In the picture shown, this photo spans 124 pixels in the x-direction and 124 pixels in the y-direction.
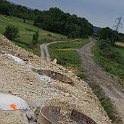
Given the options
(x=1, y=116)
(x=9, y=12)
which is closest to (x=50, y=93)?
(x=1, y=116)

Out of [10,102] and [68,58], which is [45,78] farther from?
[68,58]

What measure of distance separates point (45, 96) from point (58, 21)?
101m

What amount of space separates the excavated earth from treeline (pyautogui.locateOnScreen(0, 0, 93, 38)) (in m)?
82.0

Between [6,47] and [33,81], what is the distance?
1189 cm

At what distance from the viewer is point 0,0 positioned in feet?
397

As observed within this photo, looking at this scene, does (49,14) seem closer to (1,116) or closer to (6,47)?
(6,47)

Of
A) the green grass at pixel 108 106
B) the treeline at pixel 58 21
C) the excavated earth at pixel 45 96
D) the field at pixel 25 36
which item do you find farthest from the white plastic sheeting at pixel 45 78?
the treeline at pixel 58 21

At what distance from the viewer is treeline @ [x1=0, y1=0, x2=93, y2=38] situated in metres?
117

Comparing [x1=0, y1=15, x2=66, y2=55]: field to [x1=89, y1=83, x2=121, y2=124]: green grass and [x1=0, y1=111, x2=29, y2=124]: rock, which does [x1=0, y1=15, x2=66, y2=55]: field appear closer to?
[x1=89, y1=83, x2=121, y2=124]: green grass

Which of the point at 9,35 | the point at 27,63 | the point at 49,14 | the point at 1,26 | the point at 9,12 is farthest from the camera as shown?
the point at 49,14

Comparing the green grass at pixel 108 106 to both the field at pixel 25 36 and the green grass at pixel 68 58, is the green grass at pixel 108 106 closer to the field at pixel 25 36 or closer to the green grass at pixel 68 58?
the green grass at pixel 68 58

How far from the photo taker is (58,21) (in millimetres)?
125062

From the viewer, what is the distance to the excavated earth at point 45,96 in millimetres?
20984

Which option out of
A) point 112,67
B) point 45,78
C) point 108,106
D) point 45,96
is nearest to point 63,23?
point 112,67
